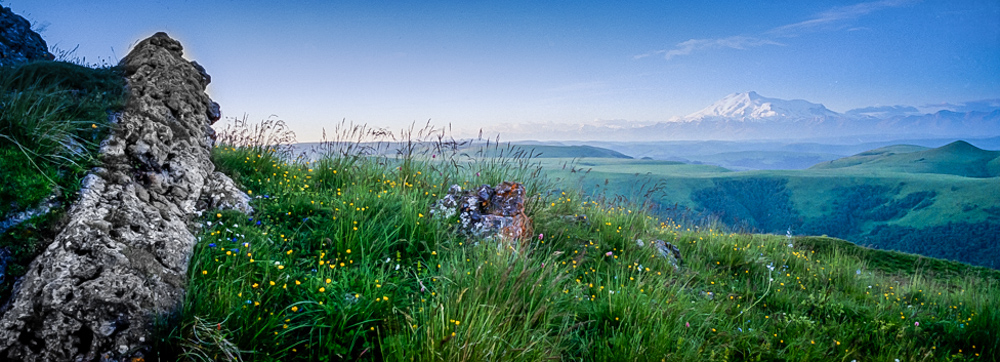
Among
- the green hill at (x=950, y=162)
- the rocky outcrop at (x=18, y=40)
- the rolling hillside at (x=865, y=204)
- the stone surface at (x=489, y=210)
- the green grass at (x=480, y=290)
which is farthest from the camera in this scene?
the green hill at (x=950, y=162)

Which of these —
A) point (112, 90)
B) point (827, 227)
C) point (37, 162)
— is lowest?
point (827, 227)

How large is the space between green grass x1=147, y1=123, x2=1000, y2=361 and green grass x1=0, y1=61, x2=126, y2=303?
0.90 m

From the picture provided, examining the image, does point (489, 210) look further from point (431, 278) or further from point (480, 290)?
point (480, 290)

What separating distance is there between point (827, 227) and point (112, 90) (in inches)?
5275

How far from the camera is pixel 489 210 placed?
535 centimetres

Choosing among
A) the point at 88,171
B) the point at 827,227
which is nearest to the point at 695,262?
the point at 88,171

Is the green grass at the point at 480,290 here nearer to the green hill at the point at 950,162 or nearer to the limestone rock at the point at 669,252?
the limestone rock at the point at 669,252

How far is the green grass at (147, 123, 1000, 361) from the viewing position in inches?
107

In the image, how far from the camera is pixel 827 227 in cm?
10750

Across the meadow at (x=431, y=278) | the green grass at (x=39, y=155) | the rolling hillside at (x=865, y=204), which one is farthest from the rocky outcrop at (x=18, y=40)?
the rolling hillside at (x=865, y=204)

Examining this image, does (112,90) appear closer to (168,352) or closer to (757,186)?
(168,352)

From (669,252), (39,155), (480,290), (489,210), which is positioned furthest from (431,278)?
(669,252)

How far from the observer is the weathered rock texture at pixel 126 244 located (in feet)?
7.61

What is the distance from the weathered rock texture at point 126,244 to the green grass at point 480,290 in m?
0.18
